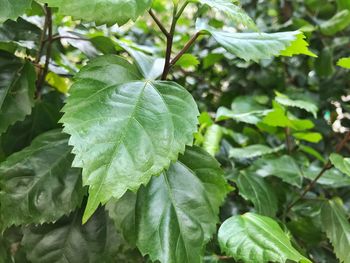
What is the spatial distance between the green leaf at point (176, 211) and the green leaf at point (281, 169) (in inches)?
12.7

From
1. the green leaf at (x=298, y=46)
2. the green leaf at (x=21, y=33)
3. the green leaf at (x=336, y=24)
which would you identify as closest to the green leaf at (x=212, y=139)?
the green leaf at (x=298, y=46)

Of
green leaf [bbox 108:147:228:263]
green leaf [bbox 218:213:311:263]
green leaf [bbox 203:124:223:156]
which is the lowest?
green leaf [bbox 203:124:223:156]

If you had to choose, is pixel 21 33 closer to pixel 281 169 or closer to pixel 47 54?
pixel 47 54

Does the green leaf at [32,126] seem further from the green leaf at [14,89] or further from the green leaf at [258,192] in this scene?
the green leaf at [258,192]

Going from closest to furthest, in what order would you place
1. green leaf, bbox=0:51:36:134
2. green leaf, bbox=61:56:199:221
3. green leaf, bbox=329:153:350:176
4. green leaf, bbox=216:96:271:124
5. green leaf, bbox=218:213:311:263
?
1. green leaf, bbox=61:56:199:221
2. green leaf, bbox=218:213:311:263
3. green leaf, bbox=0:51:36:134
4. green leaf, bbox=329:153:350:176
5. green leaf, bbox=216:96:271:124

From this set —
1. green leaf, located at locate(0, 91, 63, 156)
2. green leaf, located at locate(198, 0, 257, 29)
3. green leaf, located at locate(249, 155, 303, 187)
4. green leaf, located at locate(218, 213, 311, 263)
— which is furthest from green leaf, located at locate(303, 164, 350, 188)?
green leaf, located at locate(0, 91, 63, 156)

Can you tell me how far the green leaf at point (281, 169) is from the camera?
0.96 metres

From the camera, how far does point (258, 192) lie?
2.90 ft

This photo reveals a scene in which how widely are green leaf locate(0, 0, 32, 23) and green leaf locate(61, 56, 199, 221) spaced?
13 cm

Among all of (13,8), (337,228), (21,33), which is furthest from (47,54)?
(337,228)

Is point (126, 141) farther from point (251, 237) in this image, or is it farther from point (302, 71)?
point (302, 71)

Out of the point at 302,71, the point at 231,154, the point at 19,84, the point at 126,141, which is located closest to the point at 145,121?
the point at 126,141

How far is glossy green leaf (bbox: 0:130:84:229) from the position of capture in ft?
2.09

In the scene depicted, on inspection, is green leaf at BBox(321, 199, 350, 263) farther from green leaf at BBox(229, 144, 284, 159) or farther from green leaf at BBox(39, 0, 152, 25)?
green leaf at BBox(39, 0, 152, 25)
